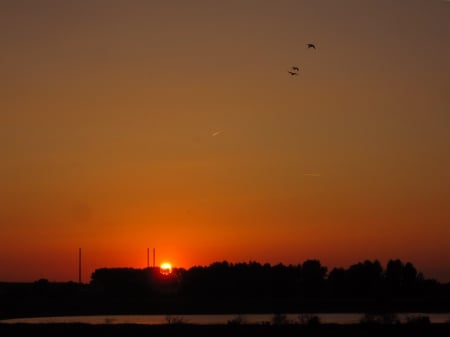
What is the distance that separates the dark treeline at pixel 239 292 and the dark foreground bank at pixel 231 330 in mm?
51627

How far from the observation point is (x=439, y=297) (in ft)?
332

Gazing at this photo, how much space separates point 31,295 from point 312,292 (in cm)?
3399

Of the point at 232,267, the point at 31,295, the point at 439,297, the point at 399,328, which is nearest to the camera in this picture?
the point at 399,328

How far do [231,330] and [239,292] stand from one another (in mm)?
72445

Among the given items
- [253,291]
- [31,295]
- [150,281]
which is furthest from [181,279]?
[31,295]

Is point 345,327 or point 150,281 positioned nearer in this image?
point 345,327

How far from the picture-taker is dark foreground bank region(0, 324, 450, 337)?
37062mm

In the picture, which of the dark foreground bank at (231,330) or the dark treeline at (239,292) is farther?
the dark treeline at (239,292)

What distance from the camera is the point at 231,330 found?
3934 cm

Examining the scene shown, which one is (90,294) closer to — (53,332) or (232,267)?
(232,267)

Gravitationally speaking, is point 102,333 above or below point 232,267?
below

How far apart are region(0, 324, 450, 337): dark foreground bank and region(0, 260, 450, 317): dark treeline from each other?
51627mm

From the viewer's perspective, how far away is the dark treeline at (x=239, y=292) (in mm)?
98750

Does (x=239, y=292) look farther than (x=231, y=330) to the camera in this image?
Yes
